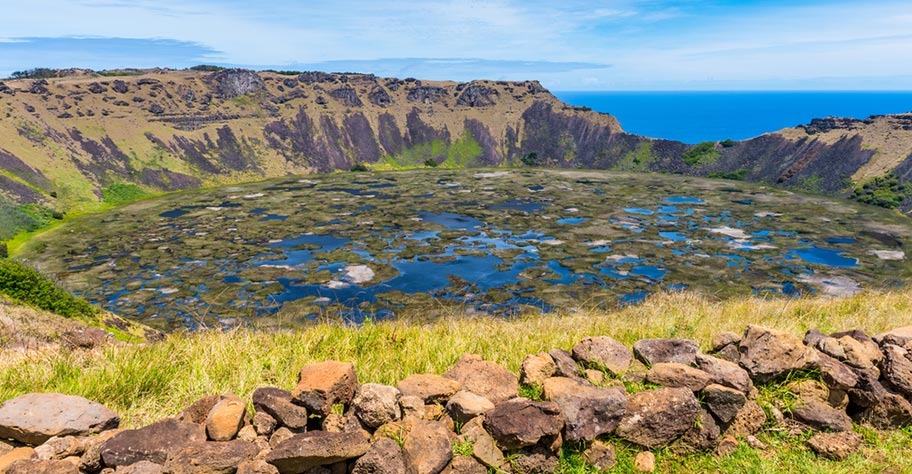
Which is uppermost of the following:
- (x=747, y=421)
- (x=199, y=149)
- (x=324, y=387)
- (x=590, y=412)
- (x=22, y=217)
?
(x=324, y=387)

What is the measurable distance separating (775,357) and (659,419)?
10.1 ft

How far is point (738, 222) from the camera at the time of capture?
9538 centimetres

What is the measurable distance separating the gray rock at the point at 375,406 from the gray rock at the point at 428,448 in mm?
474

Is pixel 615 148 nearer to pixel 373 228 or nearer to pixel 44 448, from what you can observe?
pixel 373 228

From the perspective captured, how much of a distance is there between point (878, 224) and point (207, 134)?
18816 cm

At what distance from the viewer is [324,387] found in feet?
26.9

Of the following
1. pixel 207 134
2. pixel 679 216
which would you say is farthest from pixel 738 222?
pixel 207 134

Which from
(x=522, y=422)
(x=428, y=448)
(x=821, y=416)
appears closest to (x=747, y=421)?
(x=821, y=416)

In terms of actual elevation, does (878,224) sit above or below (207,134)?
below

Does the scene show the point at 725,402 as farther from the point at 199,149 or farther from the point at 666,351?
the point at 199,149

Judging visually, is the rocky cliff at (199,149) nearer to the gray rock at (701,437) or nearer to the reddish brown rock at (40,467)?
the reddish brown rock at (40,467)

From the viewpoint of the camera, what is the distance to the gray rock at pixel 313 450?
6.99 metres

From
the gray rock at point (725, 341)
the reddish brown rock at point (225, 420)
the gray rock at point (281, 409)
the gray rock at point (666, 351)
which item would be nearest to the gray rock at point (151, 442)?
the reddish brown rock at point (225, 420)

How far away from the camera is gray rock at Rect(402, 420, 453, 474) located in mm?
7418
